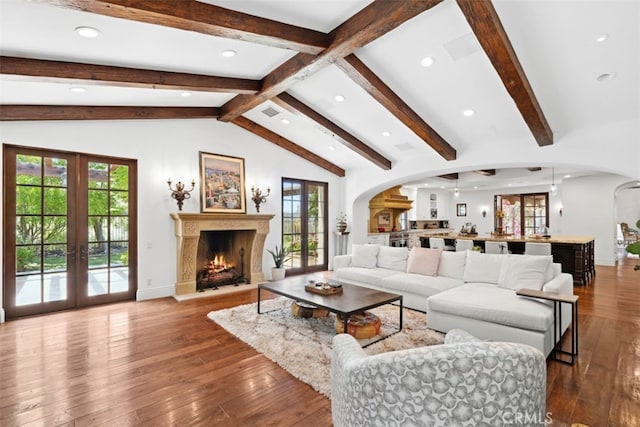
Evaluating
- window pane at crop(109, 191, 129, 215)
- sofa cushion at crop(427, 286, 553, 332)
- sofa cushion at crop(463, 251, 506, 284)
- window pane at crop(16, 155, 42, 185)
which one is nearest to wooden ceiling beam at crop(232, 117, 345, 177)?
window pane at crop(109, 191, 129, 215)

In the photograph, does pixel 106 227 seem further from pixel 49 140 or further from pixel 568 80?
pixel 568 80

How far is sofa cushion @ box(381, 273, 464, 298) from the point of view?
4230 mm

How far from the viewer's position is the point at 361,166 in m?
7.81

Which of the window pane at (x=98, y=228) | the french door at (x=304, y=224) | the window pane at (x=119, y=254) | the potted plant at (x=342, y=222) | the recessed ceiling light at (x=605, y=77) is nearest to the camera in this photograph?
the recessed ceiling light at (x=605, y=77)

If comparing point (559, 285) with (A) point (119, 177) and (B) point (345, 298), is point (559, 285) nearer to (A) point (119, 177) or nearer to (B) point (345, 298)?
(B) point (345, 298)

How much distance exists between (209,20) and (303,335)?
3.28 m

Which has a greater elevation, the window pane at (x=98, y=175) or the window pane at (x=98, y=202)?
the window pane at (x=98, y=175)

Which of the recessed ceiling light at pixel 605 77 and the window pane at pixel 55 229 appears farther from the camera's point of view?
the window pane at pixel 55 229

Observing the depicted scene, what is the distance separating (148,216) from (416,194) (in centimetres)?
882

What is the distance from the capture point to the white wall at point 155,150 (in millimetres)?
4512

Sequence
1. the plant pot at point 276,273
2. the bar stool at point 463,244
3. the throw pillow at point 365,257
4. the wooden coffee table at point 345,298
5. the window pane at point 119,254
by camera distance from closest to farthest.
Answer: the wooden coffee table at point 345,298
the window pane at point 119,254
the throw pillow at point 365,257
the plant pot at point 276,273
the bar stool at point 463,244

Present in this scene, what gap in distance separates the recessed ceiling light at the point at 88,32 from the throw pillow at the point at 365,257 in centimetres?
461

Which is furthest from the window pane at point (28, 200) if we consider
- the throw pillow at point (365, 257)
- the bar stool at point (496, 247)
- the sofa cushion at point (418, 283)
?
the bar stool at point (496, 247)

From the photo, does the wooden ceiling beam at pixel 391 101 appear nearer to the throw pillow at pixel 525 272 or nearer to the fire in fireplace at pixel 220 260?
the throw pillow at pixel 525 272
